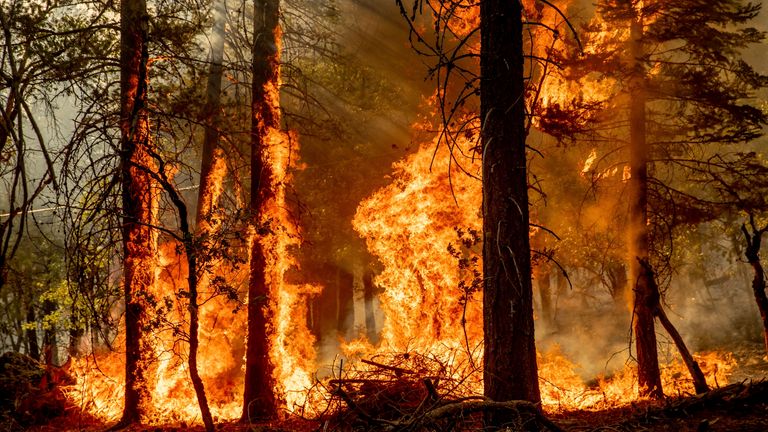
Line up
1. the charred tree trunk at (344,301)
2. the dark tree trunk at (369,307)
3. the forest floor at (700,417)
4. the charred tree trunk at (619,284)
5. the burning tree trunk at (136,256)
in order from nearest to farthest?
the forest floor at (700,417), the burning tree trunk at (136,256), the charred tree trunk at (619,284), the dark tree trunk at (369,307), the charred tree trunk at (344,301)

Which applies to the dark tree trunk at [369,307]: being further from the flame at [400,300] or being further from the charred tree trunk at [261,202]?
the charred tree trunk at [261,202]

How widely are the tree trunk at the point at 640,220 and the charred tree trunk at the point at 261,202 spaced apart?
8011mm

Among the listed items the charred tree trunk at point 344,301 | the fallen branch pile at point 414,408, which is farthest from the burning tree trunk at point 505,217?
the charred tree trunk at point 344,301

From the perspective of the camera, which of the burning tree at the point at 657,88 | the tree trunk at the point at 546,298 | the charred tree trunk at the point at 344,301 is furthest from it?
the charred tree trunk at the point at 344,301

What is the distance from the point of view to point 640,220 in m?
13.1

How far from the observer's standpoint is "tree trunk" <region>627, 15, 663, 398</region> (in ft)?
41.9

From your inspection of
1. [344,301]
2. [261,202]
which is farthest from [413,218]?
[344,301]

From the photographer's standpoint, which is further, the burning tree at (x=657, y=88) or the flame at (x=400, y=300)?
the flame at (x=400, y=300)

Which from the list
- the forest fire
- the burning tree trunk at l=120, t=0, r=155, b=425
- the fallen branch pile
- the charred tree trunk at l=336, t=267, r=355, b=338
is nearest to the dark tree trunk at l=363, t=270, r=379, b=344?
the charred tree trunk at l=336, t=267, r=355, b=338

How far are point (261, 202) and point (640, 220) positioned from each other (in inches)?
335

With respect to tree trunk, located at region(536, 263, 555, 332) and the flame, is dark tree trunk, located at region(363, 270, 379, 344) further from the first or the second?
the flame

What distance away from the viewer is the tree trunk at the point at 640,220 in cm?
1277

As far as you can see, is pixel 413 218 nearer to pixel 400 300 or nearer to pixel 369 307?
pixel 400 300

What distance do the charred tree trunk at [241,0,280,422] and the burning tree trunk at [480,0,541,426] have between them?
275 inches
